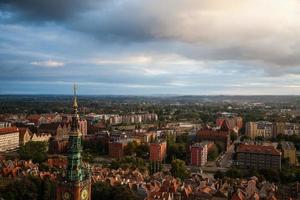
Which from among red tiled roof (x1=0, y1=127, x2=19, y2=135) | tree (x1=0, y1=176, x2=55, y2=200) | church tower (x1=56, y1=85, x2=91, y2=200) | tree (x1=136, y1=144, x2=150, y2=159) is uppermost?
church tower (x1=56, y1=85, x2=91, y2=200)

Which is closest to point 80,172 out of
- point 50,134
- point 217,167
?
point 217,167

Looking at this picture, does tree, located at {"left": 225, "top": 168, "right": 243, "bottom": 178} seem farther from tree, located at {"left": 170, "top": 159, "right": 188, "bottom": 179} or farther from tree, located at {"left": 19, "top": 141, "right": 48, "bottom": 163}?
tree, located at {"left": 19, "top": 141, "right": 48, "bottom": 163}

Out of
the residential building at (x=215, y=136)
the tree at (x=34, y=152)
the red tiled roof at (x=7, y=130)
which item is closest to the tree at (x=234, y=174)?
the tree at (x=34, y=152)

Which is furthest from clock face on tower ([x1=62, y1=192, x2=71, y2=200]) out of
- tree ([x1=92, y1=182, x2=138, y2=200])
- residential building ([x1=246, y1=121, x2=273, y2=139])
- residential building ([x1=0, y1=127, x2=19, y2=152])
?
residential building ([x1=246, y1=121, x2=273, y2=139])

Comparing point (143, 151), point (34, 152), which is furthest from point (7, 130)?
point (143, 151)

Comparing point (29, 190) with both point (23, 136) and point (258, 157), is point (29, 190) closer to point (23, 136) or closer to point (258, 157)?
point (258, 157)

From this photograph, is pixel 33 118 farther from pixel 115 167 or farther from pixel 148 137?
pixel 115 167
